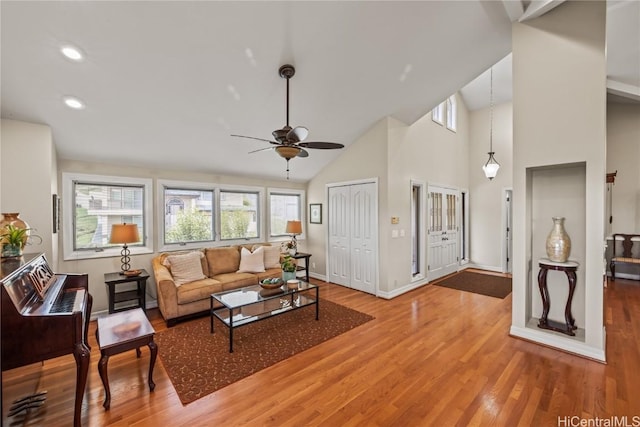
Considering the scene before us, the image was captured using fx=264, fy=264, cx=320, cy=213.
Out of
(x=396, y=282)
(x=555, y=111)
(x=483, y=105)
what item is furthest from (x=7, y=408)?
(x=483, y=105)

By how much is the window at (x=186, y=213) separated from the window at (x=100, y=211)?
284 mm

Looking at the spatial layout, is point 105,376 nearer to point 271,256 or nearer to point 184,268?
point 184,268

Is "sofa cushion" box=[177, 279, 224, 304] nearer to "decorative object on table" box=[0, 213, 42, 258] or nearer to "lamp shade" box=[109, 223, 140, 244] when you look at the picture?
"lamp shade" box=[109, 223, 140, 244]

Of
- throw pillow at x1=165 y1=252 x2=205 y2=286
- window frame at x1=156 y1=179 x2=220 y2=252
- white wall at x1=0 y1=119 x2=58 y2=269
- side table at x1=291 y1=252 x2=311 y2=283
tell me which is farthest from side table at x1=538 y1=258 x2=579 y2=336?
white wall at x1=0 y1=119 x2=58 y2=269

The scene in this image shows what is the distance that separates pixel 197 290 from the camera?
369 centimetres

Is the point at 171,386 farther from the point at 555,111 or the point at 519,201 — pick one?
the point at 555,111

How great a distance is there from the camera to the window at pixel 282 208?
5949 millimetres

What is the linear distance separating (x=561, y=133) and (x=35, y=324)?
4.74m

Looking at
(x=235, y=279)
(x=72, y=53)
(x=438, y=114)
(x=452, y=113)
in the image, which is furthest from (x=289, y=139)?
(x=452, y=113)

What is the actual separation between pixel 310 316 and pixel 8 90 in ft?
13.5

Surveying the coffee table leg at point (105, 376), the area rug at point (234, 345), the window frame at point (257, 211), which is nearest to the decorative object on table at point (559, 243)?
the area rug at point (234, 345)

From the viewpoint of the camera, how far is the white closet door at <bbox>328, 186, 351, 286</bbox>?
17.4 feet

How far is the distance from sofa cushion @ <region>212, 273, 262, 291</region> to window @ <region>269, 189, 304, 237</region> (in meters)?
1.61

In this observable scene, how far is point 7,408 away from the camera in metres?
1.95
